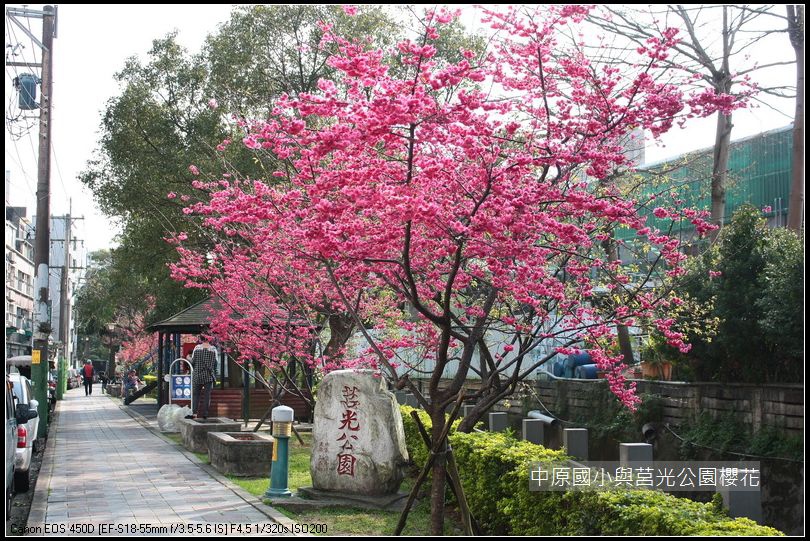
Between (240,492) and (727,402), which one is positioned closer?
(240,492)

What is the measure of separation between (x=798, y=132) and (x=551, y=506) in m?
10.8

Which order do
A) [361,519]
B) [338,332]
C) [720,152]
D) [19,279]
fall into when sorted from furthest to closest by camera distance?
[19,279] → [338,332] → [720,152] → [361,519]

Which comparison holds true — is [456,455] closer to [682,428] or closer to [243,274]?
[682,428]

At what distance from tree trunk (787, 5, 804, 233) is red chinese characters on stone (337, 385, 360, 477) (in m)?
8.92

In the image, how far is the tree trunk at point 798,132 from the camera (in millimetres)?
15352

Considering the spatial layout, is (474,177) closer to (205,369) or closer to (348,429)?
(348,429)

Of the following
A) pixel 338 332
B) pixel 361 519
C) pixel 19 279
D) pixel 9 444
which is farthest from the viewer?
pixel 19 279

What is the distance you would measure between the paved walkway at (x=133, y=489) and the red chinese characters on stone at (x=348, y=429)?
1230 millimetres

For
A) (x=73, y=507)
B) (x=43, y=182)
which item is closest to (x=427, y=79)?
(x=73, y=507)

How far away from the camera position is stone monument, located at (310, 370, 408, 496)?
1077 cm

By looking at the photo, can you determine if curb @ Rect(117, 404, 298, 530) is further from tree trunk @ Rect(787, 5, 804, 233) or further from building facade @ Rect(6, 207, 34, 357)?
Answer: building facade @ Rect(6, 207, 34, 357)

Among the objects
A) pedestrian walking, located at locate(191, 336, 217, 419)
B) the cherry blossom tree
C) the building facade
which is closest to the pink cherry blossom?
the cherry blossom tree

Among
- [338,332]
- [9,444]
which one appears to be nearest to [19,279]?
[338,332]

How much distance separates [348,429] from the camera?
429 inches
